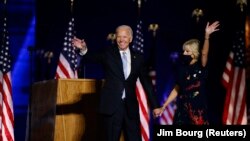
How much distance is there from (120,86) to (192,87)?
935mm

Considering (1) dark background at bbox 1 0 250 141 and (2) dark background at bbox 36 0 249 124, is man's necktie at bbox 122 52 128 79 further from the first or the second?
(2) dark background at bbox 36 0 249 124

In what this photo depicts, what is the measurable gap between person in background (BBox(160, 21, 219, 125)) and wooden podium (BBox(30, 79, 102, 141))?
2.88 feet

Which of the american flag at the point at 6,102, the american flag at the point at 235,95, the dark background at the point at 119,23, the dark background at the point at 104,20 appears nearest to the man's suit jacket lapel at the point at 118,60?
the american flag at the point at 6,102

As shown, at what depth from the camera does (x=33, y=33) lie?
38.5ft

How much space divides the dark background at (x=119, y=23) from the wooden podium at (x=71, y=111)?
6322 mm

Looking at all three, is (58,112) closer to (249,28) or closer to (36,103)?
(36,103)

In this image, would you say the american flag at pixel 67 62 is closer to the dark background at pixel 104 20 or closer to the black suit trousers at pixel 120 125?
the dark background at pixel 104 20

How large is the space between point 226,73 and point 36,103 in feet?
14.2

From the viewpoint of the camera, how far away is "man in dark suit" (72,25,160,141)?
4742 mm

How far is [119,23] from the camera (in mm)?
14367

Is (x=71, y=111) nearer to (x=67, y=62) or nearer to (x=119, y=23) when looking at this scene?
(x=67, y=62)

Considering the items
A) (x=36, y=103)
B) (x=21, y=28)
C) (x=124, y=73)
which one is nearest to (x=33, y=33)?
(x=21, y=28)

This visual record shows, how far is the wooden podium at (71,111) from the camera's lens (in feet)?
17.9

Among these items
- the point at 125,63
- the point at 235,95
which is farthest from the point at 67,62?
the point at 125,63
